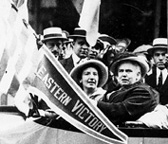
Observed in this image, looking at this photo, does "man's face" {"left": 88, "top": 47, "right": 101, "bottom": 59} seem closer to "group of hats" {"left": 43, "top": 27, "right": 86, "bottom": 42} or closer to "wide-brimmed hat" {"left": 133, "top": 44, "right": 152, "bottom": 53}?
"group of hats" {"left": 43, "top": 27, "right": 86, "bottom": 42}

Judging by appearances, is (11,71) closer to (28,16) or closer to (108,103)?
(28,16)

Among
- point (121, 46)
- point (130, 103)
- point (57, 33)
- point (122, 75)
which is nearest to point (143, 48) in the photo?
point (121, 46)

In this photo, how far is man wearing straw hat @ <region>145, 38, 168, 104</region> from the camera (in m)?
5.91

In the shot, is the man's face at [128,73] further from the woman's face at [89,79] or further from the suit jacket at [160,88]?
the woman's face at [89,79]

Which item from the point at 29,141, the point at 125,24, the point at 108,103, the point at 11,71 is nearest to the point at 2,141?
the point at 29,141

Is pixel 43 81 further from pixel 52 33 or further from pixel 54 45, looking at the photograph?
pixel 52 33

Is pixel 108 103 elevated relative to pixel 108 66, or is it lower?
lower

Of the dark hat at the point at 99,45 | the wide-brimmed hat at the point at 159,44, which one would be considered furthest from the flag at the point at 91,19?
the wide-brimmed hat at the point at 159,44

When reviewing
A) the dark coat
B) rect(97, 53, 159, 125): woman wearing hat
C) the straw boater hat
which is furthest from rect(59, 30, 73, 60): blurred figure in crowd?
the dark coat

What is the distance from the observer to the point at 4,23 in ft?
20.8

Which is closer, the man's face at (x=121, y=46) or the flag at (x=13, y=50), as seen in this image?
the man's face at (x=121, y=46)

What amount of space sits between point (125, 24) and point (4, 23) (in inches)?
56.3

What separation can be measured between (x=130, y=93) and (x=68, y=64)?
77 centimetres

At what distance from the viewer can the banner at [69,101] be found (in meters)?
5.99
